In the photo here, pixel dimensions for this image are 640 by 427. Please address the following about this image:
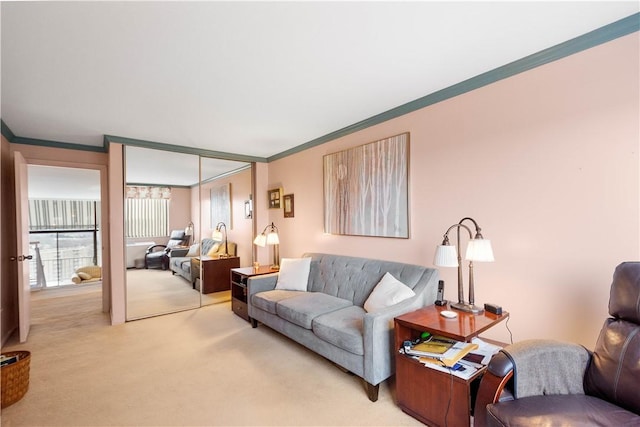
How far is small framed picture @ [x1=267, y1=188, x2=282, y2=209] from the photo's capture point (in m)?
4.64

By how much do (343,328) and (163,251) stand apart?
11.4 feet

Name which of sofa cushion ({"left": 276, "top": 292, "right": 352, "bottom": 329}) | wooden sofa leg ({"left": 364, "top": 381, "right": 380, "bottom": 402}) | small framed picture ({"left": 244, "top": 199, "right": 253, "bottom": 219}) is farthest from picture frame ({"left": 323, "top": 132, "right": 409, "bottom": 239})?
small framed picture ({"left": 244, "top": 199, "right": 253, "bottom": 219})

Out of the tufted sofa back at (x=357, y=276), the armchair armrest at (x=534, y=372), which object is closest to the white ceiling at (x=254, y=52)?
the tufted sofa back at (x=357, y=276)

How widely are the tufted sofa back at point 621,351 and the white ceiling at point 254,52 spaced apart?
4.89 ft

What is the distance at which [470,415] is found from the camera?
1.61 meters

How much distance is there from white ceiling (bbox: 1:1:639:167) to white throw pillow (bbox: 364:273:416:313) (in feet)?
5.56

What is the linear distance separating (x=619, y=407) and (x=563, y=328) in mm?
694

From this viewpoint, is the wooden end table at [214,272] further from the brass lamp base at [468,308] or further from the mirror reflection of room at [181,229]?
the brass lamp base at [468,308]

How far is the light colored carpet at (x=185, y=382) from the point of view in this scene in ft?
6.25

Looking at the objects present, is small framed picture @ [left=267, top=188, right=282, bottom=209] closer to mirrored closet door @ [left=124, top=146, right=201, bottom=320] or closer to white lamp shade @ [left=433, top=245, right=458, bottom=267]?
mirrored closet door @ [left=124, top=146, right=201, bottom=320]

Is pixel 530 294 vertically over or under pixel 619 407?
over

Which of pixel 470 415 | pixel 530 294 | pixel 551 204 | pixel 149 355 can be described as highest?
pixel 551 204

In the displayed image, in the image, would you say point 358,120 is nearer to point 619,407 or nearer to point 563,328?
point 563,328

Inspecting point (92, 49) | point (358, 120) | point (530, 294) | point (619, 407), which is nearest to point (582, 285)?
point (530, 294)
